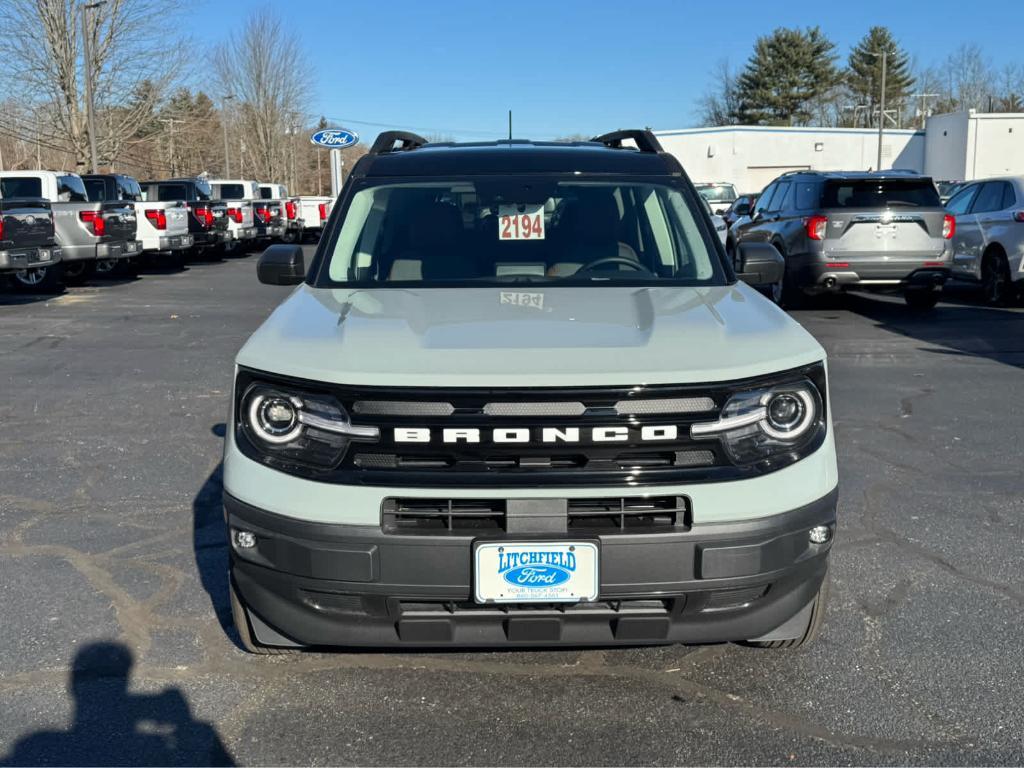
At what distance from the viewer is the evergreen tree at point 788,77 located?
7812 cm

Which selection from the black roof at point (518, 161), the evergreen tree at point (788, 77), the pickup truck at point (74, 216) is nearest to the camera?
the black roof at point (518, 161)

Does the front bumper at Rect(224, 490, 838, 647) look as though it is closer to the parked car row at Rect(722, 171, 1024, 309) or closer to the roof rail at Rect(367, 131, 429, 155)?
the roof rail at Rect(367, 131, 429, 155)

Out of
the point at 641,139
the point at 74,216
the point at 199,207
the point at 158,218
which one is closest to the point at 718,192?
the point at 199,207

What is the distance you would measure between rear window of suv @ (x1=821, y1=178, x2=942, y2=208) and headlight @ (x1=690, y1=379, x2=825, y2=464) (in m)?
9.87

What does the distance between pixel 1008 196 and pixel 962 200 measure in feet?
4.35

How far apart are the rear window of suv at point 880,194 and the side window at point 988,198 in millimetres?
1490

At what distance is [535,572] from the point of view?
9.04 ft

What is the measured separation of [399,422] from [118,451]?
410 centimetres

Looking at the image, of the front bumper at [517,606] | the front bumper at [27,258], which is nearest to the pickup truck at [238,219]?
the front bumper at [27,258]

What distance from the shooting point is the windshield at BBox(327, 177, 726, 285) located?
4156 mm

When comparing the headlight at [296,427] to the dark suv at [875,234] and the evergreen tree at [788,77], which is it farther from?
the evergreen tree at [788,77]

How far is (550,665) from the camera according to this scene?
11.4 ft

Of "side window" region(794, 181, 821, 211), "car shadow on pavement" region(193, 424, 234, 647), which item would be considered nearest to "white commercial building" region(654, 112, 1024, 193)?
"side window" region(794, 181, 821, 211)

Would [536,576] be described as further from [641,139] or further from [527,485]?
[641,139]
